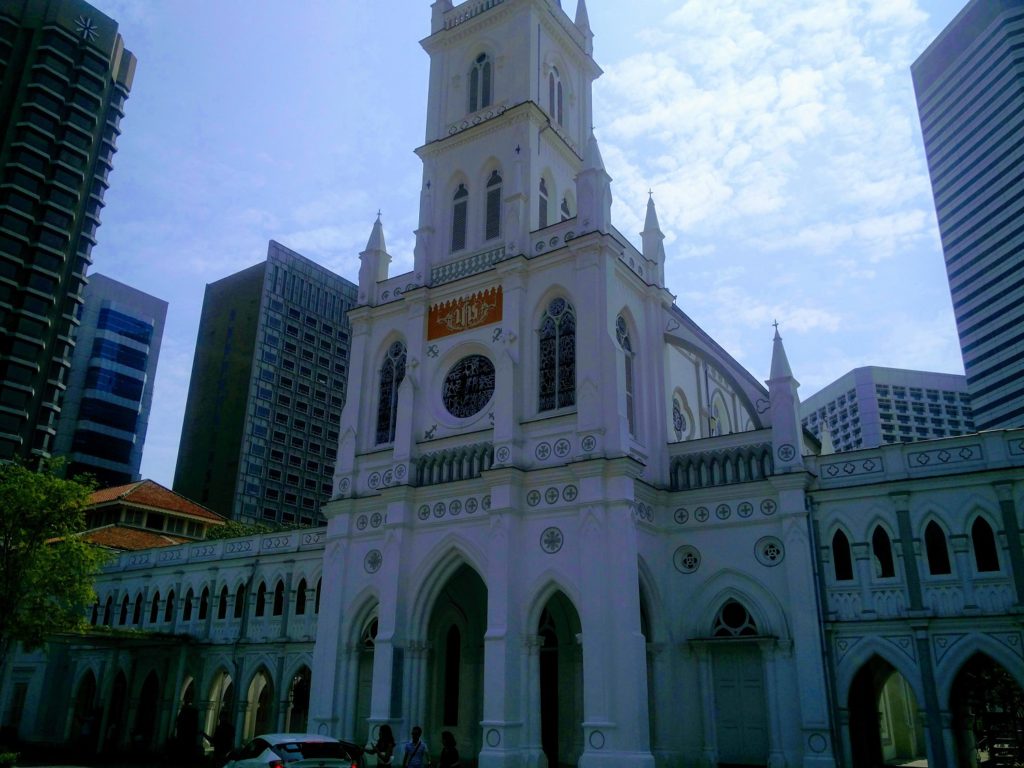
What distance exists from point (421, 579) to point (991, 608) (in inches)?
612

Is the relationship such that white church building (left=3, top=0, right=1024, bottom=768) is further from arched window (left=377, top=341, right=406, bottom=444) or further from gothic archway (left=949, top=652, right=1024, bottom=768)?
gothic archway (left=949, top=652, right=1024, bottom=768)

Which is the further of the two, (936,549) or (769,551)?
(769,551)

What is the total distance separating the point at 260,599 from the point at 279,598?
1148 millimetres

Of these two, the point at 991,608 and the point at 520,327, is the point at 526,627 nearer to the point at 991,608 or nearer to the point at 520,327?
the point at 520,327

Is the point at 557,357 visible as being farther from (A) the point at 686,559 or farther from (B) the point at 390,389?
(A) the point at 686,559

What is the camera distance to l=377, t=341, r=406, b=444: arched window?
2920 cm

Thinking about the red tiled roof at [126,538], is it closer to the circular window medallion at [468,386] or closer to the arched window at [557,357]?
the circular window medallion at [468,386]

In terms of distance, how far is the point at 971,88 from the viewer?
8181 cm

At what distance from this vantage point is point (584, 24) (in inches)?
1399

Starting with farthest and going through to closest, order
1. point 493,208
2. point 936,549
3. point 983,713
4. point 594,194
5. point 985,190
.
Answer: point 985,190 → point 493,208 → point 594,194 → point 983,713 → point 936,549

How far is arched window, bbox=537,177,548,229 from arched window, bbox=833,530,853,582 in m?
14.3

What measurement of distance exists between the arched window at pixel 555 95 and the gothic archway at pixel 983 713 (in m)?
23.1

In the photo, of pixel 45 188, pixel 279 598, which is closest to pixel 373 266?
pixel 279 598

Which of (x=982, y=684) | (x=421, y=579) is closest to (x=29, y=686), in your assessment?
(x=421, y=579)
